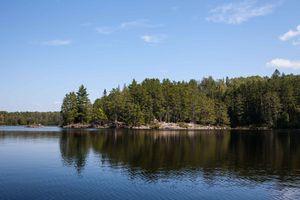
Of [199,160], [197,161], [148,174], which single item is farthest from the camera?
[199,160]

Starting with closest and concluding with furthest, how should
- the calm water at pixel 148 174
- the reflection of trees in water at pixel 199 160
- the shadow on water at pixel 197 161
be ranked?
the calm water at pixel 148 174, the shadow on water at pixel 197 161, the reflection of trees in water at pixel 199 160

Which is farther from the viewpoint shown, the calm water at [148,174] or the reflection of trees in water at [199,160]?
the reflection of trees in water at [199,160]

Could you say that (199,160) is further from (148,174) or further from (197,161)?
(148,174)

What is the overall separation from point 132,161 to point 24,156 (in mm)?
23571

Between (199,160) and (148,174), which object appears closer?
(148,174)

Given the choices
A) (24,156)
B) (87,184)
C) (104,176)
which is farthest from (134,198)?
(24,156)

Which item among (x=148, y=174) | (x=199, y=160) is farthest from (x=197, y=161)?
(x=148, y=174)

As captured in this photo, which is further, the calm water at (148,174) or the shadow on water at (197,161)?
the shadow on water at (197,161)

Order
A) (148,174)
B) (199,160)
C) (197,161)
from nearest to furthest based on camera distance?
(148,174)
(197,161)
(199,160)

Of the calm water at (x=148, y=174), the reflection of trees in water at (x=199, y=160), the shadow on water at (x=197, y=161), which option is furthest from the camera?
the reflection of trees in water at (x=199, y=160)

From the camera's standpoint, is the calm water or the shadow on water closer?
the calm water

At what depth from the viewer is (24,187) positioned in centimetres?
4584

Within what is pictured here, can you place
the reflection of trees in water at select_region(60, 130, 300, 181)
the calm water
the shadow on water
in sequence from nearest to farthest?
1. the calm water
2. the shadow on water
3. the reflection of trees in water at select_region(60, 130, 300, 181)

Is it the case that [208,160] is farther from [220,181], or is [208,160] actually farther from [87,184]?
[87,184]
